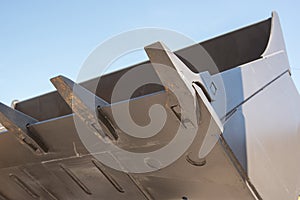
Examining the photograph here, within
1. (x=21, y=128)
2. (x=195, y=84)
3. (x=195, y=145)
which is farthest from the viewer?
(x=21, y=128)

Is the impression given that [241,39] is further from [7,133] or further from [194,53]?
[7,133]

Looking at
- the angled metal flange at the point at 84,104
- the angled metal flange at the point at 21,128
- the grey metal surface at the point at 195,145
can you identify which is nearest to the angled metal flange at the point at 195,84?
the grey metal surface at the point at 195,145

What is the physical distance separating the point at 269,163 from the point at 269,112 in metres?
0.26

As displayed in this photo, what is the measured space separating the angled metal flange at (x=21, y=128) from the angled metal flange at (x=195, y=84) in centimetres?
A: 69

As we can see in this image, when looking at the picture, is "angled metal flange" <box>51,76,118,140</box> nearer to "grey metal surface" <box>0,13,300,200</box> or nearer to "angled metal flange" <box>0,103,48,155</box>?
"grey metal surface" <box>0,13,300,200</box>

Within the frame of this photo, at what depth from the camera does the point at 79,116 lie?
1310 millimetres

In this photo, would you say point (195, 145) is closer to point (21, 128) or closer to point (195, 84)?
point (195, 84)

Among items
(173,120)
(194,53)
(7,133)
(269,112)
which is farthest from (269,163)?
(7,133)

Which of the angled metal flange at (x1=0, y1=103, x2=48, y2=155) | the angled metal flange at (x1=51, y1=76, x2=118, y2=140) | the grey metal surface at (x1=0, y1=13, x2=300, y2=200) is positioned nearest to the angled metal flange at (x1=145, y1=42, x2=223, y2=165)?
the grey metal surface at (x1=0, y1=13, x2=300, y2=200)

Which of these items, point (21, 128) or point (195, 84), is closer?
point (195, 84)

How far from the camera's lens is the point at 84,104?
1256 mm

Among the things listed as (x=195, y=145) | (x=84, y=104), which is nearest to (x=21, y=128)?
(x=84, y=104)

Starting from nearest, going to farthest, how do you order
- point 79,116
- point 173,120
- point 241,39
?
1. point 173,120
2. point 79,116
3. point 241,39

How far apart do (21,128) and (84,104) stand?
0.41m
